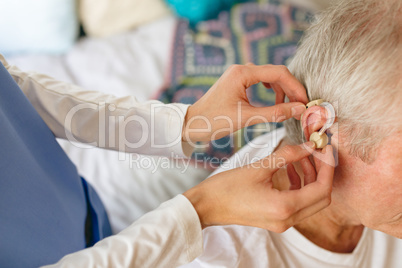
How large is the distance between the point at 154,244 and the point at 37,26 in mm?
1372

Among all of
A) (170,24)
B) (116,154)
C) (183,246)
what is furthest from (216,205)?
(170,24)

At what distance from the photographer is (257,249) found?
82 centimetres

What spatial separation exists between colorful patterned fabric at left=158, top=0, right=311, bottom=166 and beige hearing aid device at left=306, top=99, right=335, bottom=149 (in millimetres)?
636

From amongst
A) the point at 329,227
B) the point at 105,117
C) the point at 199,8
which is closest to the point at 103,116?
the point at 105,117

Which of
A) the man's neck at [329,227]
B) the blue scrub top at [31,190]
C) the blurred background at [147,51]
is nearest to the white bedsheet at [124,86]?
the blurred background at [147,51]

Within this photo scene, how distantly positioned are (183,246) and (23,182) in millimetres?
360

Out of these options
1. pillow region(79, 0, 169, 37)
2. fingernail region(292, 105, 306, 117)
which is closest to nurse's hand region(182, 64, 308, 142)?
Result: fingernail region(292, 105, 306, 117)

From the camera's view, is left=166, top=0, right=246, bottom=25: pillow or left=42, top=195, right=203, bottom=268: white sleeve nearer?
left=42, top=195, right=203, bottom=268: white sleeve

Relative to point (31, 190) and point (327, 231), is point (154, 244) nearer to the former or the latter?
point (31, 190)

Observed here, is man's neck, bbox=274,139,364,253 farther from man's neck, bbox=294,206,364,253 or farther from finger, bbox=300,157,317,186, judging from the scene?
finger, bbox=300,157,317,186

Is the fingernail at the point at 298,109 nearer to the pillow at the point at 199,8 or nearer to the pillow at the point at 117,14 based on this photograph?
the pillow at the point at 199,8

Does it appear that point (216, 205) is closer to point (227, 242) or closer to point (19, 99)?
point (227, 242)

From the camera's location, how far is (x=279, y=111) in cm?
75

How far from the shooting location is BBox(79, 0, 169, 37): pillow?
1.72 metres
